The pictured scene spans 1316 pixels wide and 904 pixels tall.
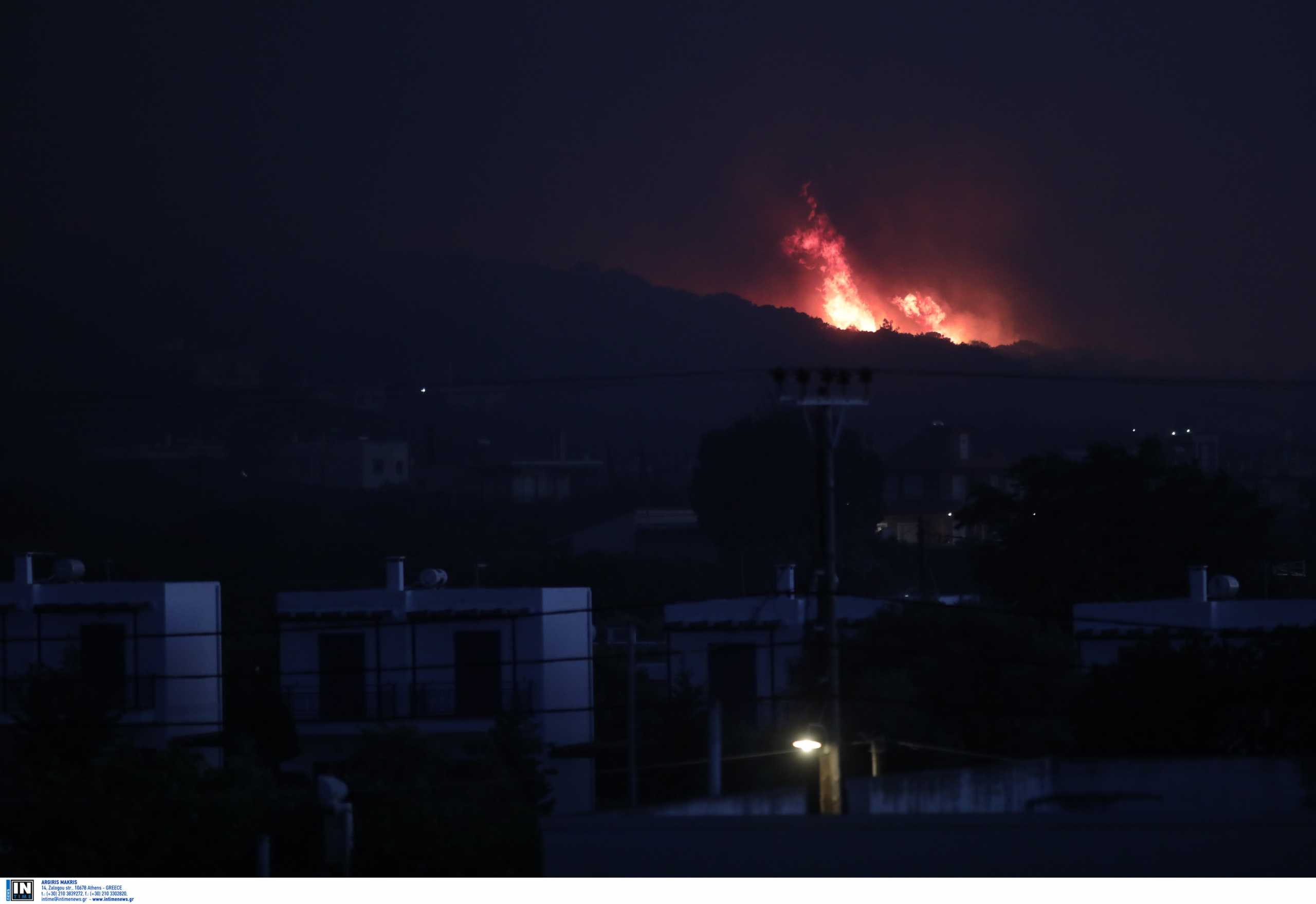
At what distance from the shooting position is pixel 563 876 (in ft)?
45.3

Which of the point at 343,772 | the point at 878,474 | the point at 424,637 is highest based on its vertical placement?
the point at 878,474

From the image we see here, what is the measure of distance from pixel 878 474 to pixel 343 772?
47.2m

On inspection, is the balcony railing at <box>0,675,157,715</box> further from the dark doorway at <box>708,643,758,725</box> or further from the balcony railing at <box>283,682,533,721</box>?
the dark doorway at <box>708,643,758,725</box>

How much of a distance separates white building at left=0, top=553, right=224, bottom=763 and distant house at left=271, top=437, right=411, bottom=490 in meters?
71.9

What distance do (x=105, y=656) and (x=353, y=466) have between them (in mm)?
75390

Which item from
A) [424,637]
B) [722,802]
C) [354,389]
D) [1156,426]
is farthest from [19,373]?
[722,802]

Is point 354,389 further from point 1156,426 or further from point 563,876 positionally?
point 563,876

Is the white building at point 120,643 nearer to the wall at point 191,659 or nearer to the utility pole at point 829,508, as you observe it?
the wall at point 191,659

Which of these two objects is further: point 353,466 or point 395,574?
point 353,466

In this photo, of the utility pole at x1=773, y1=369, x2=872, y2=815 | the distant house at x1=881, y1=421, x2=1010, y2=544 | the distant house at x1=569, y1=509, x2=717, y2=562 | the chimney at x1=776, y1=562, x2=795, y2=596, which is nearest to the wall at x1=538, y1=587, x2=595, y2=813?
the chimney at x1=776, y1=562, x2=795, y2=596

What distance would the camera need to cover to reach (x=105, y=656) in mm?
27609

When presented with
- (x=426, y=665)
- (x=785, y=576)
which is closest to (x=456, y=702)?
(x=426, y=665)

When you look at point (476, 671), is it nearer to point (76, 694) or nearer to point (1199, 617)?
point (76, 694)

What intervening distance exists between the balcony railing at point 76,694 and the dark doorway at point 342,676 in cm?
307
